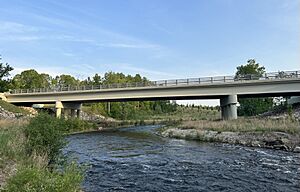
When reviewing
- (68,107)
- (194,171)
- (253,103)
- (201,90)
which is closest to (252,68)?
(253,103)

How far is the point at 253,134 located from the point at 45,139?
23.0 meters

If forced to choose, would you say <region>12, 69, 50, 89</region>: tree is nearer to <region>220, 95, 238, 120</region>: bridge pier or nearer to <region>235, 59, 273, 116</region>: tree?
<region>235, 59, 273, 116</region>: tree

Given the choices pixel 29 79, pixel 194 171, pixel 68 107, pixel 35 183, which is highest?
pixel 29 79

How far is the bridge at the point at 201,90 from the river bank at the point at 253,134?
10259 millimetres

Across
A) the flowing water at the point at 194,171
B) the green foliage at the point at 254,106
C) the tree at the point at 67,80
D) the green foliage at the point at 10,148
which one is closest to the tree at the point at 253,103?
the green foliage at the point at 254,106

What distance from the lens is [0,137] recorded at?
15.2 m

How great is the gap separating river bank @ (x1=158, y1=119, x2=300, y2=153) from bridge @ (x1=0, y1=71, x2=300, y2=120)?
33.7 ft

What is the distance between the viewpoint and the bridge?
45125 millimetres

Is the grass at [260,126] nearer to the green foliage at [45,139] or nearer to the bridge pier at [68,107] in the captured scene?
the green foliage at [45,139]

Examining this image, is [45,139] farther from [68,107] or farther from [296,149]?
Answer: [68,107]

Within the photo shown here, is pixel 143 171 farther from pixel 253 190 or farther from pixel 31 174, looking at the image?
pixel 31 174

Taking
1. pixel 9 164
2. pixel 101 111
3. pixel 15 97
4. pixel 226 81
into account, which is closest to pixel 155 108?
pixel 101 111

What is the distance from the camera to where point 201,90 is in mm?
50469

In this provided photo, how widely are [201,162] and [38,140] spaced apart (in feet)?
36.2
